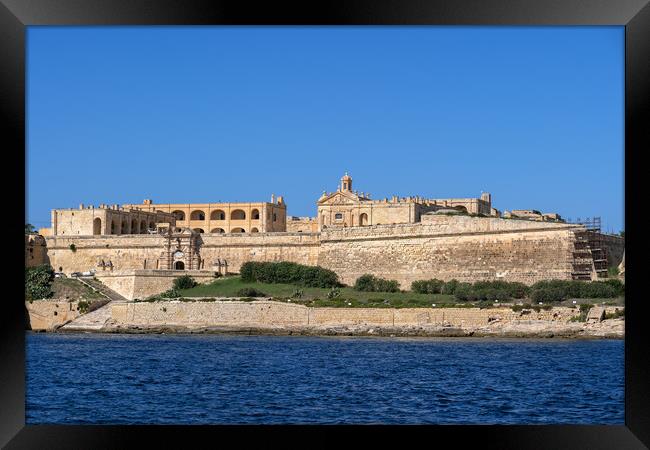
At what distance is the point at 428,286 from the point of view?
125 feet

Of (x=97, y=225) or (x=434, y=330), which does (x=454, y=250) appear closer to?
(x=434, y=330)

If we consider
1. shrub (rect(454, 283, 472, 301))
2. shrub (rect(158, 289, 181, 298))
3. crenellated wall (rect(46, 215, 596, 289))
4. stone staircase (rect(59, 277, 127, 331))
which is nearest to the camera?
shrub (rect(454, 283, 472, 301))

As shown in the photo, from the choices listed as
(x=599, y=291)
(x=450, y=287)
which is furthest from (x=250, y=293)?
(x=599, y=291)

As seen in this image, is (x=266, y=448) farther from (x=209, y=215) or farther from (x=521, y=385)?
(x=209, y=215)

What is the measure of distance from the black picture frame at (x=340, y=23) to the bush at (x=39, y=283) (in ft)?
102

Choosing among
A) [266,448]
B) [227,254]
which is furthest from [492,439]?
[227,254]

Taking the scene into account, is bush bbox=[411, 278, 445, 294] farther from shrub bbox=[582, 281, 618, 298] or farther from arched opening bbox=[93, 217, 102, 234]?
arched opening bbox=[93, 217, 102, 234]

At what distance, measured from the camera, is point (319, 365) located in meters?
22.2

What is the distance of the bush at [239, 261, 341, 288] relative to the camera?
40.2 metres

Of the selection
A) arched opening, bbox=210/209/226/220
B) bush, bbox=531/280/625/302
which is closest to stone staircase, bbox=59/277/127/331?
bush, bbox=531/280/625/302

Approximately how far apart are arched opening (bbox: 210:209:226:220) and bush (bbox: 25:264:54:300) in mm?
13458

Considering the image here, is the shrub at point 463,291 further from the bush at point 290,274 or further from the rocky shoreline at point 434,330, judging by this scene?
the bush at point 290,274

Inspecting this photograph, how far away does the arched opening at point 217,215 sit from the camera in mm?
53800

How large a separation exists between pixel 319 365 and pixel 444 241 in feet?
59.2
